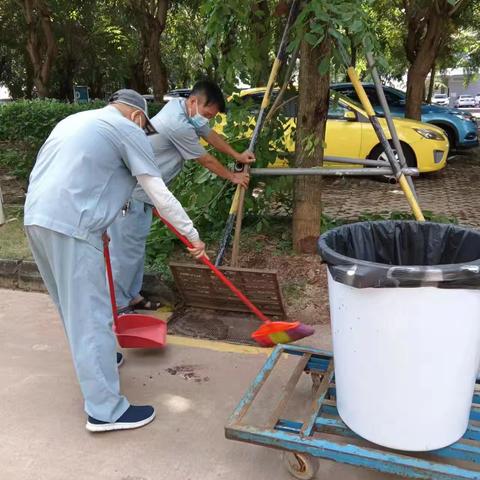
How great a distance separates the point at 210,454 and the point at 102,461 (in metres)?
0.48

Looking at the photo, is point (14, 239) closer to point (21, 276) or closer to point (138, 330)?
point (21, 276)

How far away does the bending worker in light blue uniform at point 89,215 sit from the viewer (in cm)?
244

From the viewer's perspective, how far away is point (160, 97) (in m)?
12.5

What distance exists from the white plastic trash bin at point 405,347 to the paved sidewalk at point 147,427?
0.38m

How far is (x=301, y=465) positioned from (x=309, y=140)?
239 cm

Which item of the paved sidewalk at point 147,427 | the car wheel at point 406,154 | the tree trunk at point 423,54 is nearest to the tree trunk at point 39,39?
the tree trunk at point 423,54

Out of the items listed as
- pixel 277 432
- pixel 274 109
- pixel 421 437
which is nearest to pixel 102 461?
pixel 277 432

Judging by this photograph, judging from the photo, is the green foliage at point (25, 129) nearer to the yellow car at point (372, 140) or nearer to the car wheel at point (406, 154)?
the yellow car at point (372, 140)

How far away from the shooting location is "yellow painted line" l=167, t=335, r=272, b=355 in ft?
11.2

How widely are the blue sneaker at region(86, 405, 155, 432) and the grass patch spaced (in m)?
2.33

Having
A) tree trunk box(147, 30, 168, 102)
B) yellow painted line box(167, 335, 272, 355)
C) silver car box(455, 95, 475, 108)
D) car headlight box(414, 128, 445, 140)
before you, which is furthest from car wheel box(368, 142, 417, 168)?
silver car box(455, 95, 475, 108)

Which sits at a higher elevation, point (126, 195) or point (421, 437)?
point (126, 195)

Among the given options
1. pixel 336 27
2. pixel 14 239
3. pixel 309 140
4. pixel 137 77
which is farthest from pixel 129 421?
pixel 137 77

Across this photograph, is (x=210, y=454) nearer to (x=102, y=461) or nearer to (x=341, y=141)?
(x=102, y=461)
